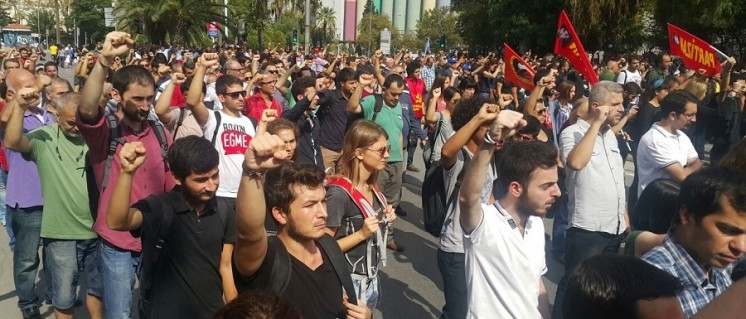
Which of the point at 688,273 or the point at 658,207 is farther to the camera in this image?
the point at 658,207

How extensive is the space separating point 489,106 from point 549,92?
6.39 m

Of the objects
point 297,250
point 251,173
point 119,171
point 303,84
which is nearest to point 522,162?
point 297,250

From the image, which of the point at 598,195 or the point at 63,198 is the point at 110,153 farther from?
the point at 598,195

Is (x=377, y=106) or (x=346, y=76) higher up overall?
(x=346, y=76)

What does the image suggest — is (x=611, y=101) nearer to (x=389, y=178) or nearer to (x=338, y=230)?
(x=338, y=230)

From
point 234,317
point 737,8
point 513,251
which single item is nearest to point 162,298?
point 234,317

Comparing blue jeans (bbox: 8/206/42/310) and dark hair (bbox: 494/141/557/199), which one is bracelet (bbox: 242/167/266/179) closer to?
dark hair (bbox: 494/141/557/199)

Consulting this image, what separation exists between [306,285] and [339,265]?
191 millimetres

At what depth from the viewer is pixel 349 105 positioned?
23.0 ft

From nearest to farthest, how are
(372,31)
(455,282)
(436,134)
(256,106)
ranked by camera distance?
1. (455,282)
2. (436,134)
3. (256,106)
4. (372,31)

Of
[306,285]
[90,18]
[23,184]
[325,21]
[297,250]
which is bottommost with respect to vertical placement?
[90,18]

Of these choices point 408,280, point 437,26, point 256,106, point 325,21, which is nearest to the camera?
point 408,280

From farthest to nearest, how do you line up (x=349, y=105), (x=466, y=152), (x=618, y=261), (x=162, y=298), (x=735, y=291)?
1. (x=349, y=105)
2. (x=466, y=152)
3. (x=162, y=298)
4. (x=618, y=261)
5. (x=735, y=291)

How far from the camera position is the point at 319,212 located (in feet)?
A: 9.12
